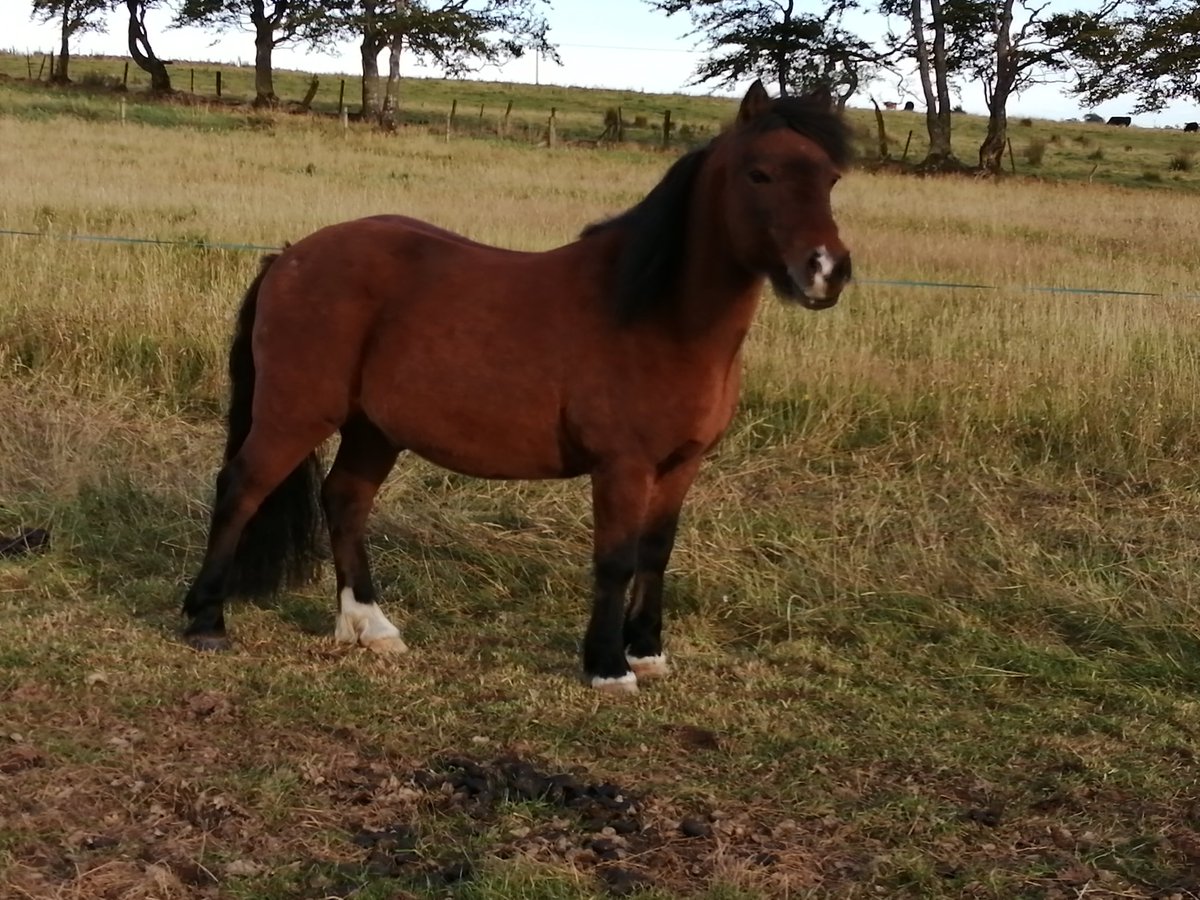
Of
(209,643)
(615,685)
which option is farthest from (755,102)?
(209,643)

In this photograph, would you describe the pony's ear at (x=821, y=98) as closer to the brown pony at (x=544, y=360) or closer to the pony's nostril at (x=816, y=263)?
the brown pony at (x=544, y=360)

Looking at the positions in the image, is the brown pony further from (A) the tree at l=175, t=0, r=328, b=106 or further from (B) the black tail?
(A) the tree at l=175, t=0, r=328, b=106

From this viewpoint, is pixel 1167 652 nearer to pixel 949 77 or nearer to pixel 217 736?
pixel 217 736

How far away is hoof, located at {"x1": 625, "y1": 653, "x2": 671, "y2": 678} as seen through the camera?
14.3 ft

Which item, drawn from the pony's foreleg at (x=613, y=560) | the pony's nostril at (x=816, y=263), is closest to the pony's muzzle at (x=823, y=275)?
the pony's nostril at (x=816, y=263)

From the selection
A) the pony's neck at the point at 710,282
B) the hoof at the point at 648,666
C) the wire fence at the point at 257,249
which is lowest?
the hoof at the point at 648,666

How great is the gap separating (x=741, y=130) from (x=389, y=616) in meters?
2.28

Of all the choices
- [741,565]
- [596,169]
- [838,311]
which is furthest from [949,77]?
[741,565]

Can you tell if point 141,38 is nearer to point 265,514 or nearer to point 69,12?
point 69,12

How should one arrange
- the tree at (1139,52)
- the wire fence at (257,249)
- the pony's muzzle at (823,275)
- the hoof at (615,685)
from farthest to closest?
the tree at (1139,52) → the wire fence at (257,249) → the hoof at (615,685) → the pony's muzzle at (823,275)

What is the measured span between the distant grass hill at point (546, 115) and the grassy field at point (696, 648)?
1799cm

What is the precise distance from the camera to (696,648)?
4.68 m

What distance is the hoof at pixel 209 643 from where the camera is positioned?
4.41m

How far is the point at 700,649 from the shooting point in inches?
184
